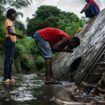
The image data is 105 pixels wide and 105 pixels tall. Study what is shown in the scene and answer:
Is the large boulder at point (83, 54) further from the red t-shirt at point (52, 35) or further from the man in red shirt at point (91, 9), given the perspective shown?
the man in red shirt at point (91, 9)

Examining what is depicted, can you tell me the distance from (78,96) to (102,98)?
1.58 feet

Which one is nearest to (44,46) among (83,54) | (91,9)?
(83,54)

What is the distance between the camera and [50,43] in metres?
8.73

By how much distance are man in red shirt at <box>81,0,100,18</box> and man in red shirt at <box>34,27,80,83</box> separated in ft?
17.2

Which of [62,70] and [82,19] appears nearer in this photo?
[62,70]

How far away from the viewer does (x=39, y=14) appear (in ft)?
179

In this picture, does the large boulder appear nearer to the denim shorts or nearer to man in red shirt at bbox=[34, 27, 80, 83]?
man in red shirt at bbox=[34, 27, 80, 83]

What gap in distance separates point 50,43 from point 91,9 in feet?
18.2

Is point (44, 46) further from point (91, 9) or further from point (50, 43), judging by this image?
point (91, 9)

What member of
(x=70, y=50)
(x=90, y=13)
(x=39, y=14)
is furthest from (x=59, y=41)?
(x=39, y=14)

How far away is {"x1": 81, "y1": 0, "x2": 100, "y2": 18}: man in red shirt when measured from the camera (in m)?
13.8

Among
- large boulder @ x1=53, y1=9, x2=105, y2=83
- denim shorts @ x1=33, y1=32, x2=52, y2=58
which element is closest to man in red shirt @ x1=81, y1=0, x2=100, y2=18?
large boulder @ x1=53, y1=9, x2=105, y2=83

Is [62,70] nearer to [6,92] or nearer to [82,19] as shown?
[6,92]

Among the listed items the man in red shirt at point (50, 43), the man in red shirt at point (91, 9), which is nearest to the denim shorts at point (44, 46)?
the man in red shirt at point (50, 43)
